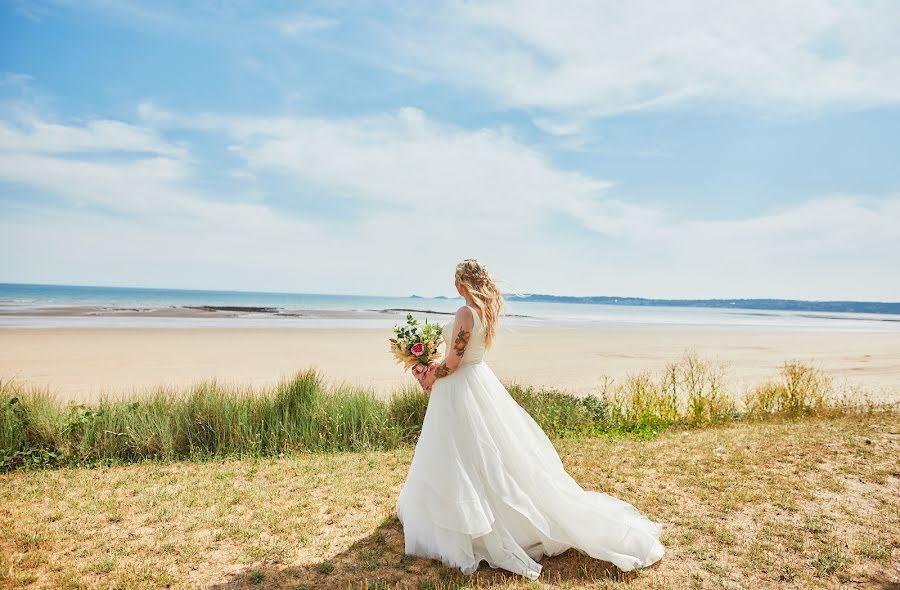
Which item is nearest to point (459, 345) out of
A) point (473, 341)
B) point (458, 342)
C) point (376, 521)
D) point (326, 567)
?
point (458, 342)

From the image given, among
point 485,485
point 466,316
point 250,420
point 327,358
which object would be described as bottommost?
point 327,358

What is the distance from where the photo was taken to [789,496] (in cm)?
655

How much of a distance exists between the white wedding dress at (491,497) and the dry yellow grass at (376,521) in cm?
20

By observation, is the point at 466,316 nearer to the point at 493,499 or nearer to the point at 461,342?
the point at 461,342

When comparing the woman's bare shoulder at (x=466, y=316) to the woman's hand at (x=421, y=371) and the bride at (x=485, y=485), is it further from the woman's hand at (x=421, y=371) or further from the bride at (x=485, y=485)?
the woman's hand at (x=421, y=371)

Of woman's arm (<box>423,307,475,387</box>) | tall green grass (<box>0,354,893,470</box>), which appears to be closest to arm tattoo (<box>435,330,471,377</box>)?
woman's arm (<box>423,307,475,387</box>)

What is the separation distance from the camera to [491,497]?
476 centimetres

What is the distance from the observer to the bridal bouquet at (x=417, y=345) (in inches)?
198

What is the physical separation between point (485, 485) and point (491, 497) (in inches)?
4.5

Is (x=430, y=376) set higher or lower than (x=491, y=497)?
higher

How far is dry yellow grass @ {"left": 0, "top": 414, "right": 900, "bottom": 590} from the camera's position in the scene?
4.70 m

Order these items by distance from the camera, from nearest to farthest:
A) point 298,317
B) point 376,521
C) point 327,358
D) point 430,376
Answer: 1. point 430,376
2. point 376,521
3. point 327,358
4. point 298,317

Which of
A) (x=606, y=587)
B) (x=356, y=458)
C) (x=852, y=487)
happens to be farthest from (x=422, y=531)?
(x=852, y=487)

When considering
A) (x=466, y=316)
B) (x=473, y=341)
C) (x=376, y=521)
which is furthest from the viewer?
(x=376, y=521)
